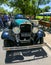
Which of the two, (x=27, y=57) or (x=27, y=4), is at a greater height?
(x=27, y=57)

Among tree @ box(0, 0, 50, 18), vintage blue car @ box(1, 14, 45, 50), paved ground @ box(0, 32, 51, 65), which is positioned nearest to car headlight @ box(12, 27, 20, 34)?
vintage blue car @ box(1, 14, 45, 50)

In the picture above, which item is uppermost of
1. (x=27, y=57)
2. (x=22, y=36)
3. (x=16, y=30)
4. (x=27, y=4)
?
(x=16, y=30)

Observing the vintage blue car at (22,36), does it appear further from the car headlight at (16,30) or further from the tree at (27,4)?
the tree at (27,4)

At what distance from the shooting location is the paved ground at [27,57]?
7.55m

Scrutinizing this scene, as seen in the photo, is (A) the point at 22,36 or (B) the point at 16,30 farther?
(A) the point at 22,36

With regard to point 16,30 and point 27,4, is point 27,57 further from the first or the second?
point 27,4

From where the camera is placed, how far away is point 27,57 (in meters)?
8.31

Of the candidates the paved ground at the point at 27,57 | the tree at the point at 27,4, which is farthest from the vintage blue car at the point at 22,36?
the tree at the point at 27,4

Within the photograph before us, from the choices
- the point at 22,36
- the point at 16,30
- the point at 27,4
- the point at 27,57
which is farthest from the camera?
the point at 27,4

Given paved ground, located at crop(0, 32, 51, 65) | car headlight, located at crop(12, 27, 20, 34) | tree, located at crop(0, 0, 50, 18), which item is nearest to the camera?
paved ground, located at crop(0, 32, 51, 65)

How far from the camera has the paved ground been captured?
24.8ft

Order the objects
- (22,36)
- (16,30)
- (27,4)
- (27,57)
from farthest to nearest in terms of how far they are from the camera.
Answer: (27,4)
(22,36)
(16,30)
(27,57)

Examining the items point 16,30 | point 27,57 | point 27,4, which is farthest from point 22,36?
point 27,4

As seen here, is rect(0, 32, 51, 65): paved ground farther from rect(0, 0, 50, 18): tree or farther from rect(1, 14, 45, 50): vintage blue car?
rect(0, 0, 50, 18): tree
